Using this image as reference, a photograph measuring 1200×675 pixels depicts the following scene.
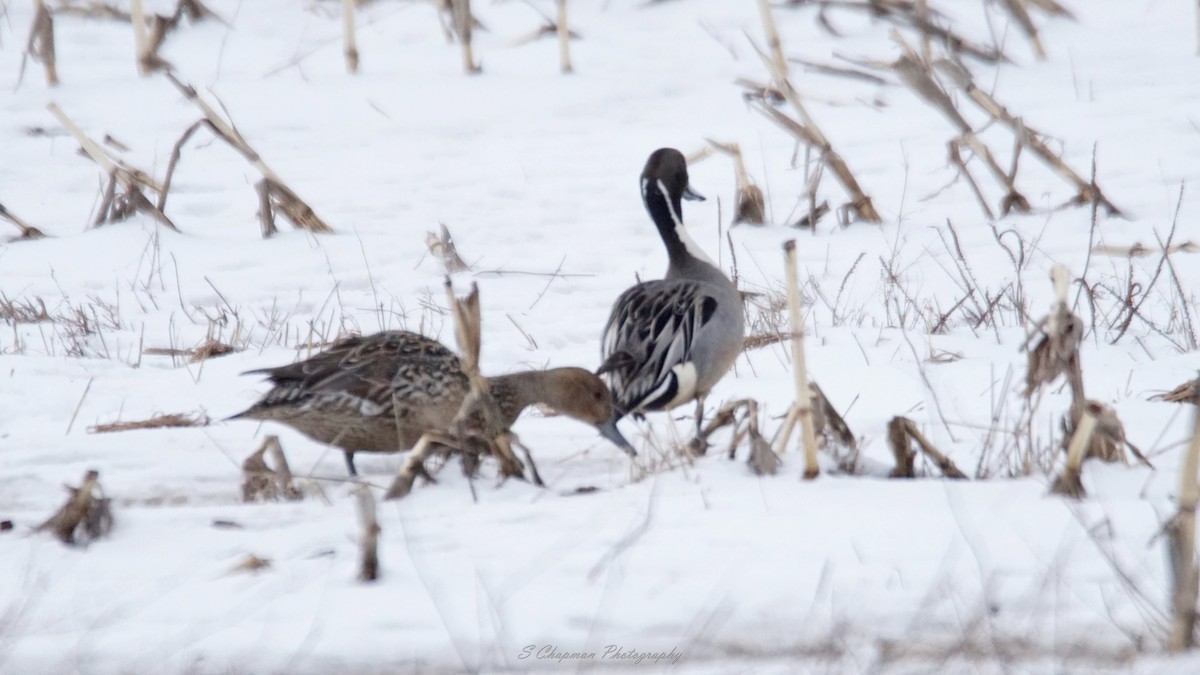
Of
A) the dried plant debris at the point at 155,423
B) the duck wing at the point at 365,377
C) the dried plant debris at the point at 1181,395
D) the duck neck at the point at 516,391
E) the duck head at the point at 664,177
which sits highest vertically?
the duck head at the point at 664,177

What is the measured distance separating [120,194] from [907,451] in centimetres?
626

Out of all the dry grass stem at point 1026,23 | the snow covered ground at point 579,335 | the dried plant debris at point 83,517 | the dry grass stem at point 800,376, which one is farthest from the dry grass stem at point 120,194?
the dry grass stem at point 1026,23

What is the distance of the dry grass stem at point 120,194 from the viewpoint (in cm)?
881

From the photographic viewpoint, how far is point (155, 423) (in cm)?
545

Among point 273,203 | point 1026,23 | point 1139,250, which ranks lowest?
point 1139,250

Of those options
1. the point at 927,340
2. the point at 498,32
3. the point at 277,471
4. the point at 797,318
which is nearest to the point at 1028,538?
the point at 797,318

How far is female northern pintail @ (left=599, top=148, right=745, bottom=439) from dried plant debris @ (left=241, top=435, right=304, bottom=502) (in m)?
1.28

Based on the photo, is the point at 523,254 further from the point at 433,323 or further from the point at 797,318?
the point at 797,318

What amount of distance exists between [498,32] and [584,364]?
7786 millimetres

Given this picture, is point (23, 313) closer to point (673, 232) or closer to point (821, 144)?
point (673, 232)

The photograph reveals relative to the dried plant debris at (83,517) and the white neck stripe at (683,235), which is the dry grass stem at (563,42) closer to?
the white neck stripe at (683,235)

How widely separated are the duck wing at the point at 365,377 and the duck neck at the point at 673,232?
1.67m

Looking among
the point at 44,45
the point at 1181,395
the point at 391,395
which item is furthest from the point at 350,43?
the point at 1181,395

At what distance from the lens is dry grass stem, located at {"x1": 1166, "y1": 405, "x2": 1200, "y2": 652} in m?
2.84
